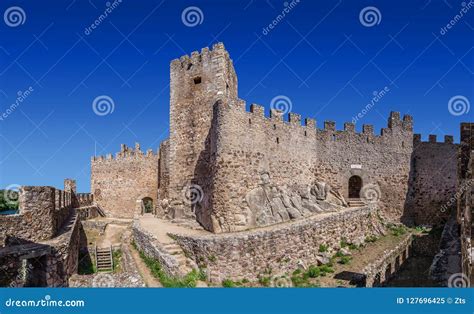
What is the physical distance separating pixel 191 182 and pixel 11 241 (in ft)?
31.4

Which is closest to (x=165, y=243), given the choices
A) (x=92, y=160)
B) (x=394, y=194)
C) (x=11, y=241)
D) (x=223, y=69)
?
(x=11, y=241)

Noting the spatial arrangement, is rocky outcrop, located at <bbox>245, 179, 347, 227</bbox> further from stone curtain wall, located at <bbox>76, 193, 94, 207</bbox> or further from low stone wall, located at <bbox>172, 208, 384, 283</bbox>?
stone curtain wall, located at <bbox>76, 193, 94, 207</bbox>

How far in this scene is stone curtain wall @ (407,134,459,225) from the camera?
21047 mm

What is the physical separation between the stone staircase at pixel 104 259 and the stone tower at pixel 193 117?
3921 mm

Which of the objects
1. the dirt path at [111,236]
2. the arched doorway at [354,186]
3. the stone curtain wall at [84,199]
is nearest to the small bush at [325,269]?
the arched doorway at [354,186]

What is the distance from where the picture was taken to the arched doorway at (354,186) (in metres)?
23.1

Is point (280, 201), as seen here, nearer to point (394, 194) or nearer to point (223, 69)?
point (223, 69)

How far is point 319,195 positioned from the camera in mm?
19016

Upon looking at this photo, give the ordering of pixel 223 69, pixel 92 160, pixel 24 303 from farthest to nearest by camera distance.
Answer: pixel 92 160 < pixel 223 69 < pixel 24 303

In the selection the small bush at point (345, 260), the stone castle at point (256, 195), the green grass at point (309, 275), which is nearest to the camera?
the stone castle at point (256, 195)

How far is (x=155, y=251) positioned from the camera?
42.9 feet

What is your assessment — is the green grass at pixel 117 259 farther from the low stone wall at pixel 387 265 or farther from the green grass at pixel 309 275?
Answer: the low stone wall at pixel 387 265

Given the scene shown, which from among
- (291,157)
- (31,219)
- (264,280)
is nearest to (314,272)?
(264,280)

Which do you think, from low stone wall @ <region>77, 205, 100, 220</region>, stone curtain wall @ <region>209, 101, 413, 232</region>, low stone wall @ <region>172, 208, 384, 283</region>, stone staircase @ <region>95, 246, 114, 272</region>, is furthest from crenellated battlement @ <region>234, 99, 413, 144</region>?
low stone wall @ <region>77, 205, 100, 220</region>
